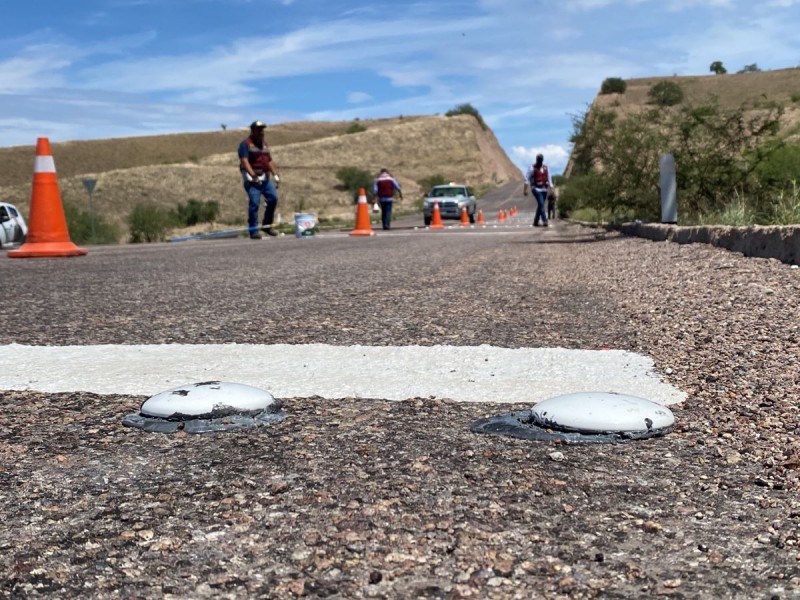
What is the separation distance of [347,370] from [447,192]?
34003mm

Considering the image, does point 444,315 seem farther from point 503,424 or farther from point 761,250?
point 761,250

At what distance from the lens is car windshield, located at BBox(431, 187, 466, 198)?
123 feet

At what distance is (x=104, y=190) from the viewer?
74312 mm

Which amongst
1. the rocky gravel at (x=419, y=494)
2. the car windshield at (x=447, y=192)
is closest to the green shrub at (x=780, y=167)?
the rocky gravel at (x=419, y=494)

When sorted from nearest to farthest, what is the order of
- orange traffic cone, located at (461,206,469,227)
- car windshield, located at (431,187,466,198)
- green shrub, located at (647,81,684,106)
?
1. green shrub, located at (647,81,684,106)
2. orange traffic cone, located at (461,206,469,227)
3. car windshield, located at (431,187,466,198)

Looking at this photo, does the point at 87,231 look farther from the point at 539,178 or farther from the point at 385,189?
the point at 539,178

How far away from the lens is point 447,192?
125 ft

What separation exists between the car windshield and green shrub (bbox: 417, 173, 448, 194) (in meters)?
54.1

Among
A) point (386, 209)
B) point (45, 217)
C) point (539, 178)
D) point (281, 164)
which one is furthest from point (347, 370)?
point (281, 164)

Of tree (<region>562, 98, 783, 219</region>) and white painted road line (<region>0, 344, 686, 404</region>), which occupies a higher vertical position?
tree (<region>562, 98, 783, 219</region>)

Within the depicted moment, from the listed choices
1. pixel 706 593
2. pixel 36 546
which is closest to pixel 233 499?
pixel 36 546

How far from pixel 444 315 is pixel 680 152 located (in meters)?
9.20

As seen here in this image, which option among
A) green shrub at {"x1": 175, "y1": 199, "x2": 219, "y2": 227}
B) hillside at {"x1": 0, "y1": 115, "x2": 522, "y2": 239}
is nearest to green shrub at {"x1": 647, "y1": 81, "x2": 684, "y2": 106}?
green shrub at {"x1": 175, "y1": 199, "x2": 219, "y2": 227}

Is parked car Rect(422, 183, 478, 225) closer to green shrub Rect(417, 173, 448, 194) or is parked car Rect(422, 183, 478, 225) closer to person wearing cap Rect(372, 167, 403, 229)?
person wearing cap Rect(372, 167, 403, 229)
